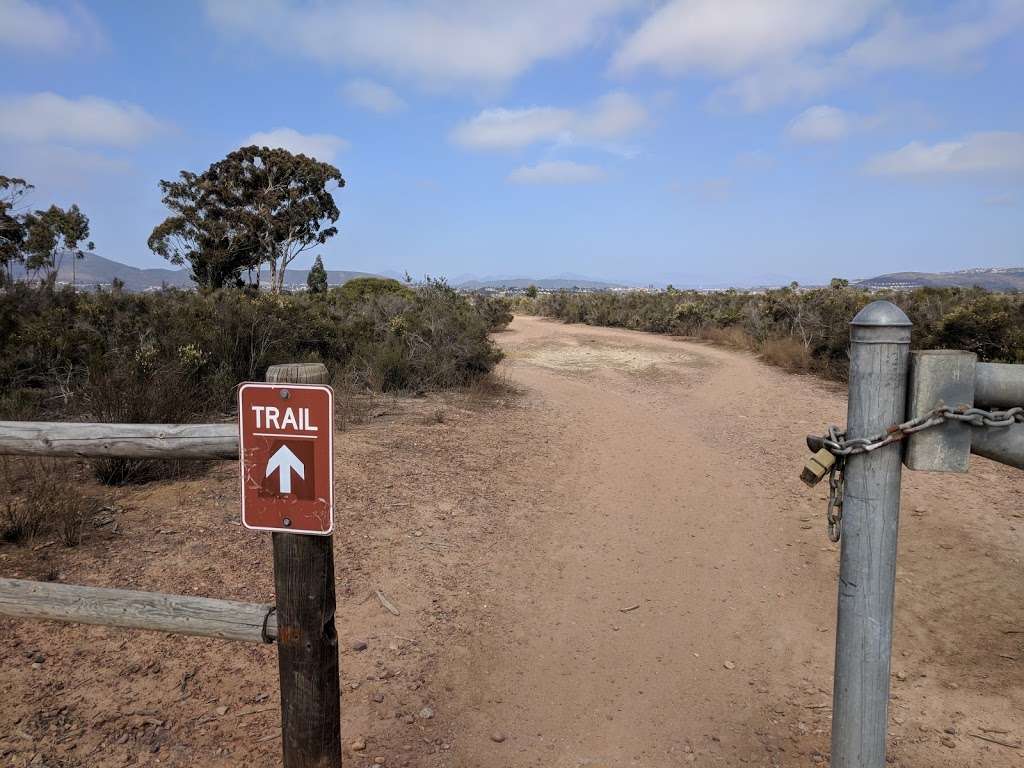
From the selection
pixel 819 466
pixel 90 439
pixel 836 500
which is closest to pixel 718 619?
pixel 836 500

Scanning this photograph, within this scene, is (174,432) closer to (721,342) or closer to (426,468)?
(426,468)

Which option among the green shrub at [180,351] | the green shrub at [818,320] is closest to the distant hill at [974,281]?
the green shrub at [818,320]

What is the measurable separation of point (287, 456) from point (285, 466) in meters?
0.03

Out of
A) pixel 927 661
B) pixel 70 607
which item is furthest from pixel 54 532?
pixel 927 661

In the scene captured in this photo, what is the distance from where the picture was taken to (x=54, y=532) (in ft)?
15.0

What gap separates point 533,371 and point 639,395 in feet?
11.8

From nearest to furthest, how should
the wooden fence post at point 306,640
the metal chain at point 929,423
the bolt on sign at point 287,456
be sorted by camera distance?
the metal chain at point 929,423, the bolt on sign at point 287,456, the wooden fence post at point 306,640

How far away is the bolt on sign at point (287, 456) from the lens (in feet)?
6.43

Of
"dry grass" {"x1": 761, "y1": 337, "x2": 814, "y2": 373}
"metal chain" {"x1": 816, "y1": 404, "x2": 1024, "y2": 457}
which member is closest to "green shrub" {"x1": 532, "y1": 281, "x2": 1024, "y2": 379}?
"dry grass" {"x1": 761, "y1": 337, "x2": 814, "y2": 373}

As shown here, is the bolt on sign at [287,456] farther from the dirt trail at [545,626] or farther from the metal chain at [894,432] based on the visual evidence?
the dirt trail at [545,626]

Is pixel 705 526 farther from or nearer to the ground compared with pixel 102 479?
nearer to the ground

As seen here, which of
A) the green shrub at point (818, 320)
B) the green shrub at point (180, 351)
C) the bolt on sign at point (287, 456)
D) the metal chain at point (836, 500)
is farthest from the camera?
the green shrub at point (818, 320)

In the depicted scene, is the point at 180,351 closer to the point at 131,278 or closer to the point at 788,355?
the point at 788,355

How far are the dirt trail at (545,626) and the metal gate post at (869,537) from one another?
1.61 meters
